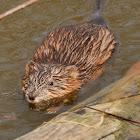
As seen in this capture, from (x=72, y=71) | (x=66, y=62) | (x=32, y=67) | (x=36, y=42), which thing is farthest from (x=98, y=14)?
(x=32, y=67)

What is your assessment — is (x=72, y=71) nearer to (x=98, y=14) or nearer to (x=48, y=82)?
(x=48, y=82)

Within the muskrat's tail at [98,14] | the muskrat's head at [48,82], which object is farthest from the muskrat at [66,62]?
the muskrat's tail at [98,14]

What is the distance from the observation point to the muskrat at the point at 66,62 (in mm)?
5082

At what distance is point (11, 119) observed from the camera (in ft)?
16.1

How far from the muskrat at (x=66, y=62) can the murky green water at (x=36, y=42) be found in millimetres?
289

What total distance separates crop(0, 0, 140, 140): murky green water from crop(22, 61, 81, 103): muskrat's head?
1.01ft

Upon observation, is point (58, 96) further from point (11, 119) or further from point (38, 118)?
point (11, 119)

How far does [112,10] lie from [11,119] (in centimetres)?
482

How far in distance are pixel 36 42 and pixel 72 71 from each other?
2.34 m

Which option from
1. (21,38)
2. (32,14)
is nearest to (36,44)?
(21,38)

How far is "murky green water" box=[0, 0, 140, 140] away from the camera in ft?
16.4

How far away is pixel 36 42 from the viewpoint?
745cm

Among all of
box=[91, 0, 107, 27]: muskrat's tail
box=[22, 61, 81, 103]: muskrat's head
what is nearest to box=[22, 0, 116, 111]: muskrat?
box=[22, 61, 81, 103]: muskrat's head

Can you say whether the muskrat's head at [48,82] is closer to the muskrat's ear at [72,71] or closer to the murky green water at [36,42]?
the muskrat's ear at [72,71]
